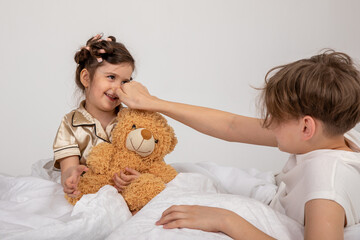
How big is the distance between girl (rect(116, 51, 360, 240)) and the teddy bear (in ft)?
1.06

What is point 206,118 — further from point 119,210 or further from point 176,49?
point 176,49

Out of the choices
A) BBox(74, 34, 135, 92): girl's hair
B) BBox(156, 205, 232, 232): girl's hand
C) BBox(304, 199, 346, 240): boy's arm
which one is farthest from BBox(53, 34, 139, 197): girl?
BBox(304, 199, 346, 240): boy's arm

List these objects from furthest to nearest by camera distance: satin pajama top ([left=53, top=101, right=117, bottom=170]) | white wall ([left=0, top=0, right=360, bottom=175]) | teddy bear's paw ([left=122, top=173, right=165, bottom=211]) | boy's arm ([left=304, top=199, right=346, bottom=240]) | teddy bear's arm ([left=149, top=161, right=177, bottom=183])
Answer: white wall ([left=0, top=0, right=360, bottom=175])
satin pajama top ([left=53, top=101, right=117, bottom=170])
teddy bear's arm ([left=149, top=161, right=177, bottom=183])
teddy bear's paw ([left=122, top=173, right=165, bottom=211])
boy's arm ([left=304, top=199, right=346, bottom=240])

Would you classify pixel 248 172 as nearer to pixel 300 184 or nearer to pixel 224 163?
pixel 300 184

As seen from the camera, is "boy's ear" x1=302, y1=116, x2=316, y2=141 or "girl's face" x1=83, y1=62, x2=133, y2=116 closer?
"boy's ear" x1=302, y1=116, x2=316, y2=141

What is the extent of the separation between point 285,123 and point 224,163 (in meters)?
1.77

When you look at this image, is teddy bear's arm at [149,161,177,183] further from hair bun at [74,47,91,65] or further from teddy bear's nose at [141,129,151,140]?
hair bun at [74,47,91,65]

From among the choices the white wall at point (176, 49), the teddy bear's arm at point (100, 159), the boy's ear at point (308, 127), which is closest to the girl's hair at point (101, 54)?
the teddy bear's arm at point (100, 159)

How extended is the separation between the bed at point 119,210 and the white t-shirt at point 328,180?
0.06 m

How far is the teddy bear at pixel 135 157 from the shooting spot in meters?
1.48

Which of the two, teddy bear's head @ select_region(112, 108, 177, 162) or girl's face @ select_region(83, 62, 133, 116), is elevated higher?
girl's face @ select_region(83, 62, 133, 116)

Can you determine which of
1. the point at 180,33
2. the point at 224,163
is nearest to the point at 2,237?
the point at 224,163

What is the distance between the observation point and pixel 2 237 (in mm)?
1179

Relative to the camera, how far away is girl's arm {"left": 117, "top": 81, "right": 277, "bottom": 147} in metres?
1.54
